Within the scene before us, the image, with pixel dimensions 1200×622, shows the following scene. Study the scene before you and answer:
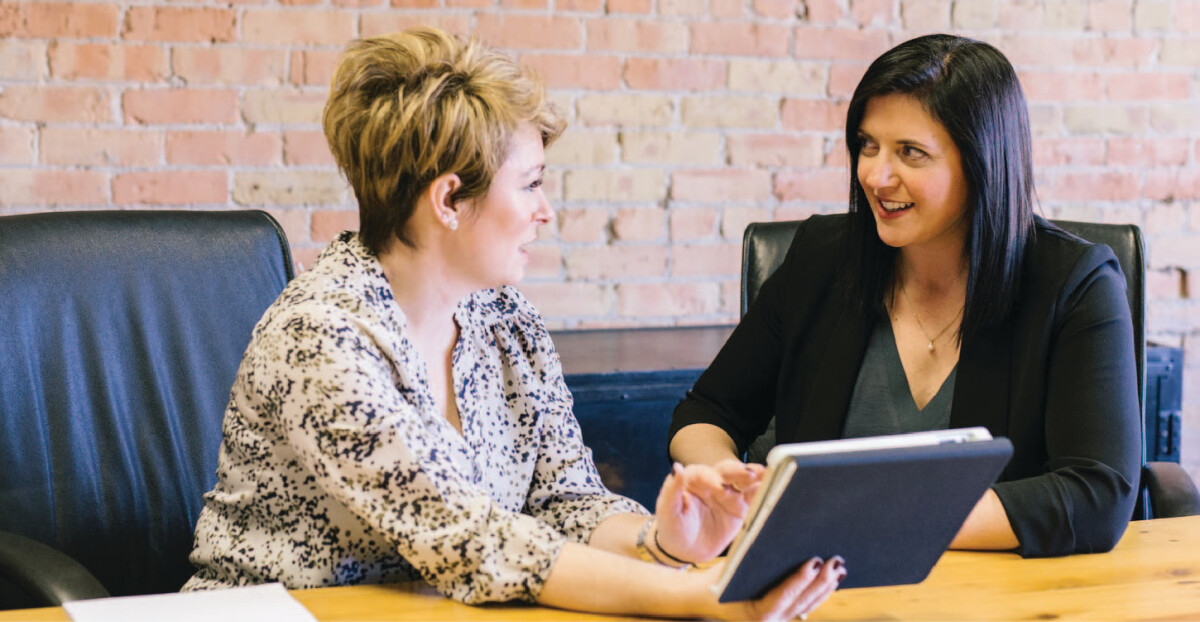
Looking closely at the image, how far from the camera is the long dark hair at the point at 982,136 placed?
57.4 inches

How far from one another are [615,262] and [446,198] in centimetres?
124

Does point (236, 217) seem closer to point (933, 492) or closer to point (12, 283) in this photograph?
point (12, 283)

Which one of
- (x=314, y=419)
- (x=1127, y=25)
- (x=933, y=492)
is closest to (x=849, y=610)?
(x=933, y=492)

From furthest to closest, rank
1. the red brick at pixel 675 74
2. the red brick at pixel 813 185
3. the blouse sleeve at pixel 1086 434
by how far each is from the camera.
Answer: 1. the red brick at pixel 813 185
2. the red brick at pixel 675 74
3. the blouse sleeve at pixel 1086 434

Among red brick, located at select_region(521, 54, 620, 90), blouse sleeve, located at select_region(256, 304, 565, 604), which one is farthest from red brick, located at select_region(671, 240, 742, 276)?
blouse sleeve, located at select_region(256, 304, 565, 604)

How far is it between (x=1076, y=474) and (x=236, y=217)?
1.10m

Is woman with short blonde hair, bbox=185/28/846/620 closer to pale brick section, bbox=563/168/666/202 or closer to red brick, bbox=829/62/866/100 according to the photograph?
pale brick section, bbox=563/168/666/202

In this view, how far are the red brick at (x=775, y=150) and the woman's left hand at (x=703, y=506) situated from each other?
141 cm

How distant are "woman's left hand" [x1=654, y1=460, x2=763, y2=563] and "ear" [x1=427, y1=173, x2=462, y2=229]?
0.34 m

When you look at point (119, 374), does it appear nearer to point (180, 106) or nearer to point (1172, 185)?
point (180, 106)

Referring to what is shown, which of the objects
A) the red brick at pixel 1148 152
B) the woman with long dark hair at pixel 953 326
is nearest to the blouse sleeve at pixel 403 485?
the woman with long dark hair at pixel 953 326

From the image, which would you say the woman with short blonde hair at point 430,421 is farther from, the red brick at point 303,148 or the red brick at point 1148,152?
the red brick at point 1148,152

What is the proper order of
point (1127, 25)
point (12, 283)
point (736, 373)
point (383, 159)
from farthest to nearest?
1. point (1127, 25)
2. point (736, 373)
3. point (12, 283)
4. point (383, 159)

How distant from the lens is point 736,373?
1.66 m
